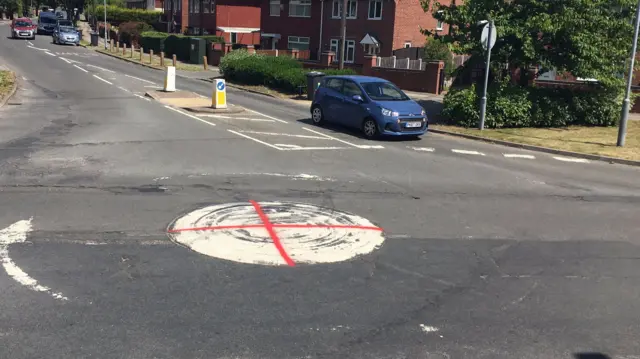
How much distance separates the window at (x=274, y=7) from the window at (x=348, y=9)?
21.7ft

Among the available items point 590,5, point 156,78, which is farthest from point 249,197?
point 156,78

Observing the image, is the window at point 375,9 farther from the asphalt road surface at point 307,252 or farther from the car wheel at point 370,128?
the asphalt road surface at point 307,252

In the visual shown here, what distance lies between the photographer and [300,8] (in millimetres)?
48188

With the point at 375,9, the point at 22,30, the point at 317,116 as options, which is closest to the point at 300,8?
the point at 375,9

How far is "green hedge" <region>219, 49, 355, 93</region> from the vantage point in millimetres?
28672

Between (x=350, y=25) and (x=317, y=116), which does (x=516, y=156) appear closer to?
(x=317, y=116)

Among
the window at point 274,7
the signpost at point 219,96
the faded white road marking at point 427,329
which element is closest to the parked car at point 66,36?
the window at point 274,7

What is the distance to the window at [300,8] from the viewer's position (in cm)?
4759

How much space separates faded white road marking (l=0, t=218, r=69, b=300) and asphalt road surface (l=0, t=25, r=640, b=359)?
3cm

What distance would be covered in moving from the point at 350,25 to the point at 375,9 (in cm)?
244

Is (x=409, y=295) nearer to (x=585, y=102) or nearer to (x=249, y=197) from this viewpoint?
(x=249, y=197)

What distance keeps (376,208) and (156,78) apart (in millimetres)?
26525

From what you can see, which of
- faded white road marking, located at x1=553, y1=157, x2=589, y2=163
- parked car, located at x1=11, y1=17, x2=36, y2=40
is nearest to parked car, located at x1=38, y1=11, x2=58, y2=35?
parked car, located at x1=11, y1=17, x2=36, y2=40

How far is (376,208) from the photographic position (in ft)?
31.8
